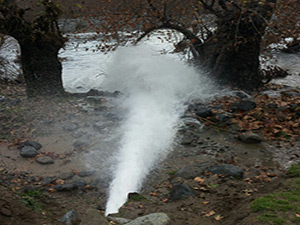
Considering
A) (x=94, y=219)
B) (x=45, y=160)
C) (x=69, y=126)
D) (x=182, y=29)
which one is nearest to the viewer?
(x=94, y=219)

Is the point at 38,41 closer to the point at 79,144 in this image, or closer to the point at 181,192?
the point at 79,144

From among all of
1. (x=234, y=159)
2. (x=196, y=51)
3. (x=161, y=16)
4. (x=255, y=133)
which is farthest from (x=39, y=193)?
(x=196, y=51)

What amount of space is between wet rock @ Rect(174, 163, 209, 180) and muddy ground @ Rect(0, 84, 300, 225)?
0.02m

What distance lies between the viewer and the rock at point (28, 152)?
7.45 m

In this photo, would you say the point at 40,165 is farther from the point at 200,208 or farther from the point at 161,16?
the point at 161,16

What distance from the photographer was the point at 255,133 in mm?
8211

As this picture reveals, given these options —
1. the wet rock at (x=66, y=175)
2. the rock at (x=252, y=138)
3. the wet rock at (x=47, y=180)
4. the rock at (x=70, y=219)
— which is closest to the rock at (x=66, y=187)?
the wet rock at (x=47, y=180)

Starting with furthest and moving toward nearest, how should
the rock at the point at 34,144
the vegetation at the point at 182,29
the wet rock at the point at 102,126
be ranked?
the vegetation at the point at 182,29, the wet rock at the point at 102,126, the rock at the point at 34,144

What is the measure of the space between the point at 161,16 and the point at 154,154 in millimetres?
6437

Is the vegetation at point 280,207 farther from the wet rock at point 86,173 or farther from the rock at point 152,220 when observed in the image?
the wet rock at point 86,173

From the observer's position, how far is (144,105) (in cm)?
1093

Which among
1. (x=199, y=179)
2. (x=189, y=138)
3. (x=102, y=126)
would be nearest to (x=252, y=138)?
(x=189, y=138)

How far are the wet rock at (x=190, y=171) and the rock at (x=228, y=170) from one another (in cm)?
20

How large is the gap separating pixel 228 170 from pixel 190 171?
0.68 metres
